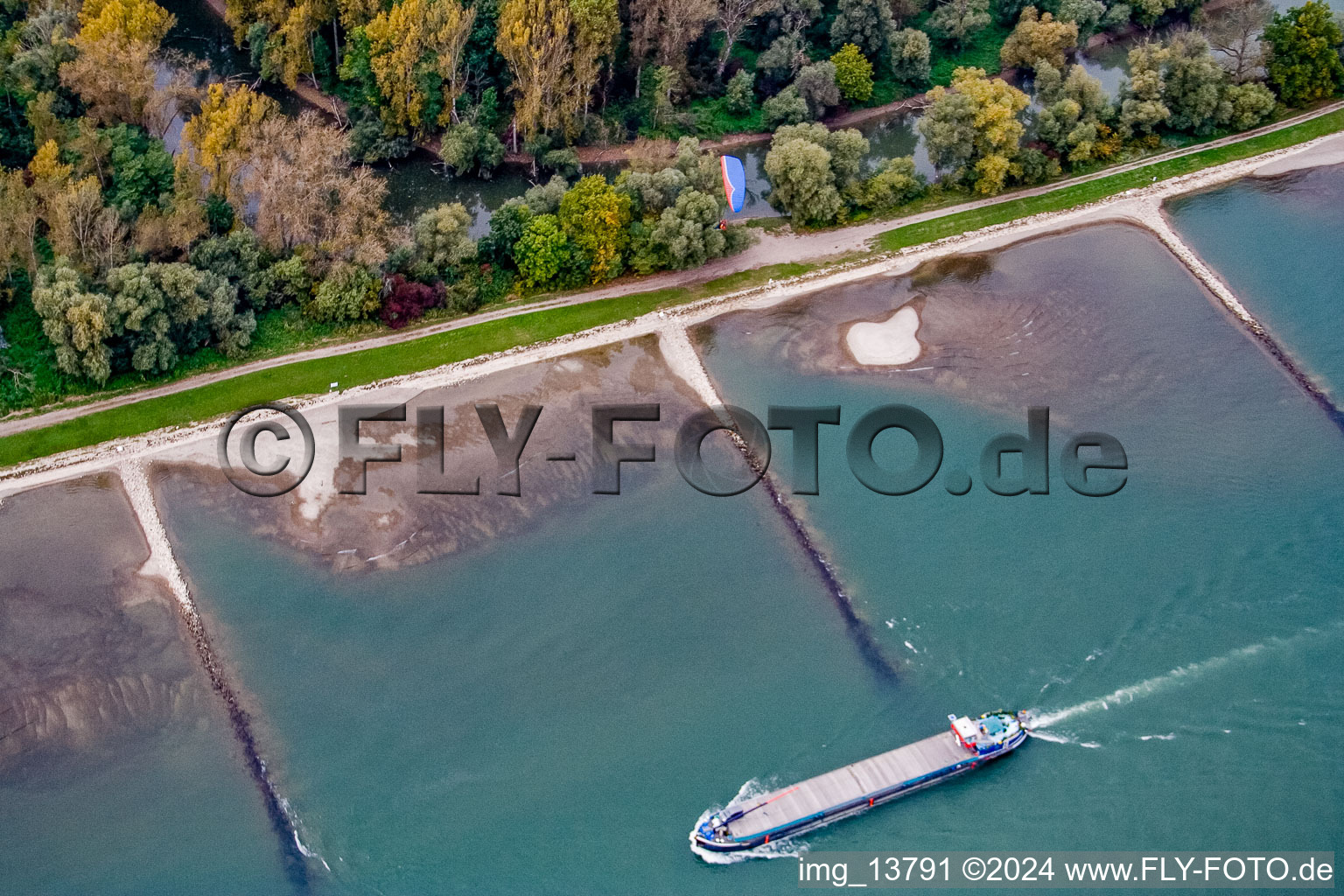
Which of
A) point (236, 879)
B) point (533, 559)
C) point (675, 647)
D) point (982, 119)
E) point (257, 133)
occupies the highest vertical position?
point (257, 133)

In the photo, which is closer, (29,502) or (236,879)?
(236,879)

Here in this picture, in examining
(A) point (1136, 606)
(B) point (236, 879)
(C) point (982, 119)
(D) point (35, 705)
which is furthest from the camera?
(C) point (982, 119)

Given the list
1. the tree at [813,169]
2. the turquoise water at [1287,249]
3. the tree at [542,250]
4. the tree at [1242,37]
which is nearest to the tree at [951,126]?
the tree at [813,169]

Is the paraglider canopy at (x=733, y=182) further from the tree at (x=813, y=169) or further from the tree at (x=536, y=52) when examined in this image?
the tree at (x=536, y=52)

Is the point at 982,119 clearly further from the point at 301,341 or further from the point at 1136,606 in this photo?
the point at 301,341

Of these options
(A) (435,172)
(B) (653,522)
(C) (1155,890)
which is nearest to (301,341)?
(A) (435,172)

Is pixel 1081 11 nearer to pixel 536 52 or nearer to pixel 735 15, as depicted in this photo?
pixel 735 15

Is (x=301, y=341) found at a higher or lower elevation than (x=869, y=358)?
higher
